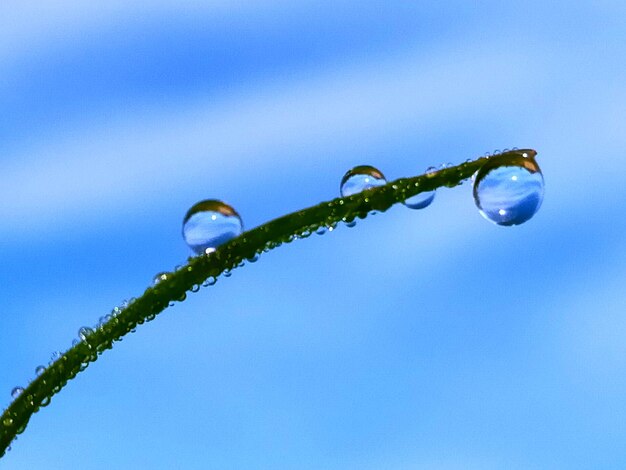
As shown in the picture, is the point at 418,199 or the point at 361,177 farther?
the point at 361,177

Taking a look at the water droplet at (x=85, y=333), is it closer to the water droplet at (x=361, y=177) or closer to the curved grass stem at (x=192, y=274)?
the curved grass stem at (x=192, y=274)

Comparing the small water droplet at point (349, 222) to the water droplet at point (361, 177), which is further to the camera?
the water droplet at point (361, 177)

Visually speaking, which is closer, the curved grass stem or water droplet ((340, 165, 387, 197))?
the curved grass stem

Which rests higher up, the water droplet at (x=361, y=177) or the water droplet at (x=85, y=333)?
the water droplet at (x=361, y=177)

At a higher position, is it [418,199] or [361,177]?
[361,177]

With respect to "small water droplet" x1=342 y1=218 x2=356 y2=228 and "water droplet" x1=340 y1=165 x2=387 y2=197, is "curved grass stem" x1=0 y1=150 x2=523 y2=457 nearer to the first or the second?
"small water droplet" x1=342 y1=218 x2=356 y2=228

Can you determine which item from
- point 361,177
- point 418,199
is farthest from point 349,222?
point 361,177

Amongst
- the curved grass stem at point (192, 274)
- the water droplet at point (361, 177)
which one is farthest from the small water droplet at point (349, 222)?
the water droplet at point (361, 177)

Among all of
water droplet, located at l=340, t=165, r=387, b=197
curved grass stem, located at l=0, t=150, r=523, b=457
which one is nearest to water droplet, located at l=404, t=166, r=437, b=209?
curved grass stem, located at l=0, t=150, r=523, b=457

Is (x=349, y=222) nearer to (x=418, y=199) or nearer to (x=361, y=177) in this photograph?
(x=418, y=199)
